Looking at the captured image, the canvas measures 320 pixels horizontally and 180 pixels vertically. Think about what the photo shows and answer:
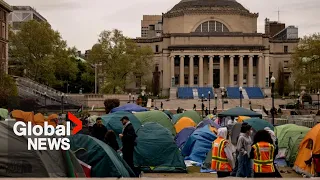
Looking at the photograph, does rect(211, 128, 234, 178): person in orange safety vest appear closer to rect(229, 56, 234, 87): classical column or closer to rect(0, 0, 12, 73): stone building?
rect(0, 0, 12, 73): stone building

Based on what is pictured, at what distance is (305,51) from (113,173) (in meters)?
61.5

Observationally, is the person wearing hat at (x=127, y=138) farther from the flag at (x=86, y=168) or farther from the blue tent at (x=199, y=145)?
the blue tent at (x=199, y=145)

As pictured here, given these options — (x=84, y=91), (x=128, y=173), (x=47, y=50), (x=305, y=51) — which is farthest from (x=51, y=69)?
(x=128, y=173)

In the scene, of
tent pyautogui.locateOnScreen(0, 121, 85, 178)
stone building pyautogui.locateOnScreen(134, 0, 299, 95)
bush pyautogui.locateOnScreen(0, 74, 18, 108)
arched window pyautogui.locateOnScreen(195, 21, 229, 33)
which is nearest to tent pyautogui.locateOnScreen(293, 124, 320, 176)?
tent pyautogui.locateOnScreen(0, 121, 85, 178)

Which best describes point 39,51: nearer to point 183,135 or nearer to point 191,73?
point 191,73

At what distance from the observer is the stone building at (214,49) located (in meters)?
91.3

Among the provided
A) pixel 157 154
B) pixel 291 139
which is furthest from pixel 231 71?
pixel 157 154

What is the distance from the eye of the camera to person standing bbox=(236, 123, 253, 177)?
12.0 m

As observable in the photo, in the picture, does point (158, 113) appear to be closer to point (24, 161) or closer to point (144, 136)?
point (144, 136)

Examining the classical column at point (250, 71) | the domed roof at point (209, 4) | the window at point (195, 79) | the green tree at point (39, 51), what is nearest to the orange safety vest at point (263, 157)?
the green tree at point (39, 51)

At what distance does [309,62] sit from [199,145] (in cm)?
5252

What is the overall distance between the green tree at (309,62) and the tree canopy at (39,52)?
32.9 metres

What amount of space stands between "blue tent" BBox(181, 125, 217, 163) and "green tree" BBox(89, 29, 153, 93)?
59.9 meters

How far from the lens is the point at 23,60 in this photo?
74.5 m
